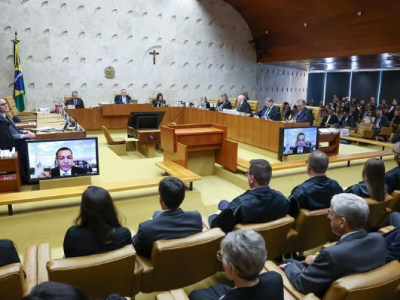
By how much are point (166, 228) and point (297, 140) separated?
4.28 m

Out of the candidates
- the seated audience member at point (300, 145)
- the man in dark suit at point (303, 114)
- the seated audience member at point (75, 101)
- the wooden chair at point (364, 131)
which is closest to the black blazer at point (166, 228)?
the seated audience member at point (300, 145)

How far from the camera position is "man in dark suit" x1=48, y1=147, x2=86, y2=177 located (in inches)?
158

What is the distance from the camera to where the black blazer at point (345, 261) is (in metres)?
1.66

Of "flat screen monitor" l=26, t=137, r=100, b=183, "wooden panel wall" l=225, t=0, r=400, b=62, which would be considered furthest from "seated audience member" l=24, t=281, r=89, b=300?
"wooden panel wall" l=225, t=0, r=400, b=62

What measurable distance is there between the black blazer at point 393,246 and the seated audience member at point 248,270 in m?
1.03

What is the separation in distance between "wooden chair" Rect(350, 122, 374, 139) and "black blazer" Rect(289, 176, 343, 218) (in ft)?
23.3

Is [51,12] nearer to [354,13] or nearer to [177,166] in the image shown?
[177,166]

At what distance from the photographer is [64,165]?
4074 mm

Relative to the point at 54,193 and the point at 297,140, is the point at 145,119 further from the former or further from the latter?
the point at 54,193

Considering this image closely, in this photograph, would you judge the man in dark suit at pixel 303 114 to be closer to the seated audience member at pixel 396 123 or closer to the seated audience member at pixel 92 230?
the seated audience member at pixel 396 123

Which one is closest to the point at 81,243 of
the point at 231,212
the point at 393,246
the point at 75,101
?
the point at 231,212

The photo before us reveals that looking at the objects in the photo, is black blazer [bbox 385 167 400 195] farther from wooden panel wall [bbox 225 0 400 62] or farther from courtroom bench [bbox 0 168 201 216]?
wooden panel wall [bbox 225 0 400 62]

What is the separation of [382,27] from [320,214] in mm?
8505

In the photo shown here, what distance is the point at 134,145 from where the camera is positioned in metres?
8.23
